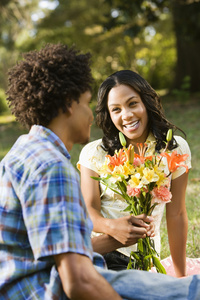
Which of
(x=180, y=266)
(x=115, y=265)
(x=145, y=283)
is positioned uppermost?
(x=145, y=283)

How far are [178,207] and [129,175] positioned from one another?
2.48 feet

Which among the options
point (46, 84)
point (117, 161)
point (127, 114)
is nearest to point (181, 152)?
point (127, 114)

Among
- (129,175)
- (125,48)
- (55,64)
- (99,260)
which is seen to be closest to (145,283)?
(99,260)

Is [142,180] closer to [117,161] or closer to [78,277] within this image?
[117,161]

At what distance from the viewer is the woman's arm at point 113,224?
6.80 ft

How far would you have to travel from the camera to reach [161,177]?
6.57 ft

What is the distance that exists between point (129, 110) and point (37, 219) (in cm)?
144

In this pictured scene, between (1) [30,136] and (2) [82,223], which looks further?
(1) [30,136]

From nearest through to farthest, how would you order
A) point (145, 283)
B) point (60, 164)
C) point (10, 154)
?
A: point (60, 164)
point (10, 154)
point (145, 283)

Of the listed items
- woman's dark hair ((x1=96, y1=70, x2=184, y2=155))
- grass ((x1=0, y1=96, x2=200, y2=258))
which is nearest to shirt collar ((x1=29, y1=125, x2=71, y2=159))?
woman's dark hair ((x1=96, y1=70, x2=184, y2=155))

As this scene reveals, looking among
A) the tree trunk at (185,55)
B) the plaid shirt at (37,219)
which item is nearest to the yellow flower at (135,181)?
the plaid shirt at (37,219)

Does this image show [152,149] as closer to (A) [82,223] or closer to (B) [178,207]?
(B) [178,207]

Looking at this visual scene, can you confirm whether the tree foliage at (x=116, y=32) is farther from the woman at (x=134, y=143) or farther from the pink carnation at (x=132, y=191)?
the pink carnation at (x=132, y=191)

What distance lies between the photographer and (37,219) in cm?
139
